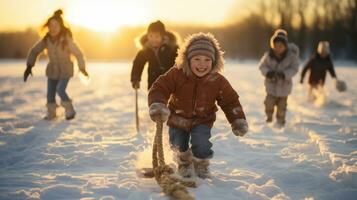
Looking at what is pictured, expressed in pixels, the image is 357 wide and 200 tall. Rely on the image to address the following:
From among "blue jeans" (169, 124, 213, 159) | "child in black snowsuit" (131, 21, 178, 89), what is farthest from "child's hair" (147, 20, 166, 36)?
"blue jeans" (169, 124, 213, 159)

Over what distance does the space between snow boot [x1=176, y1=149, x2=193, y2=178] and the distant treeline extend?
38.8m

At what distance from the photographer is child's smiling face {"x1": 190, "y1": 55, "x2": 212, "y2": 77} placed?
13.8 ft

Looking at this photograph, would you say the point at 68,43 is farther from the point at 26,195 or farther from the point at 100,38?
the point at 100,38

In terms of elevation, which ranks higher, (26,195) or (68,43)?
(68,43)

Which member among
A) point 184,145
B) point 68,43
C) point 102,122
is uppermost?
point 68,43

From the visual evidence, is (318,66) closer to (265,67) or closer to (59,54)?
(265,67)

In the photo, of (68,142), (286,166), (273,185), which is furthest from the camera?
(68,142)

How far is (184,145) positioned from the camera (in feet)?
14.6

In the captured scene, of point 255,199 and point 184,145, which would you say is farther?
point 184,145

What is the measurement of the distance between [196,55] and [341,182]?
2.08 m

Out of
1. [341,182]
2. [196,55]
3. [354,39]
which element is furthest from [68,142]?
[354,39]

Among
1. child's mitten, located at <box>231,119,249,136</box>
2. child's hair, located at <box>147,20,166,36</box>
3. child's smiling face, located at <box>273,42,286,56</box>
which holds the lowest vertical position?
child's mitten, located at <box>231,119,249,136</box>

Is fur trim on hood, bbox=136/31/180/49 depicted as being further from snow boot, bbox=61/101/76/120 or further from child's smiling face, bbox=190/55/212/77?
child's smiling face, bbox=190/55/212/77

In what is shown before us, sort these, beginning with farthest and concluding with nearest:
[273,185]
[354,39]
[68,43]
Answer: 1. [354,39]
2. [68,43]
3. [273,185]
